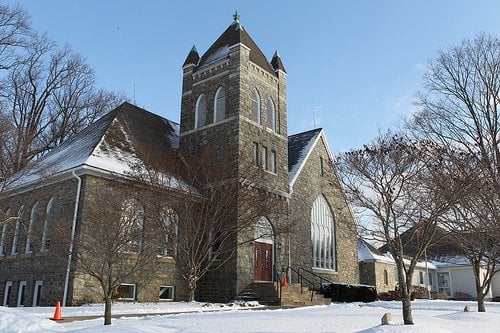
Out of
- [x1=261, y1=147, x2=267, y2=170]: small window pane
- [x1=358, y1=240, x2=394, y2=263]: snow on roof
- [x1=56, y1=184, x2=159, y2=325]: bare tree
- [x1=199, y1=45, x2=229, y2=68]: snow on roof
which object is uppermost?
[x1=199, y1=45, x2=229, y2=68]: snow on roof

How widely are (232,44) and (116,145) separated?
7.67 metres

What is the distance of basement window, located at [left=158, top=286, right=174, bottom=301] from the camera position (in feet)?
65.0

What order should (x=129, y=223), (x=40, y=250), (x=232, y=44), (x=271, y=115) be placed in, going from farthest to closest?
(x=271, y=115) < (x=232, y=44) < (x=40, y=250) < (x=129, y=223)

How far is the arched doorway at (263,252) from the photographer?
70.8 ft

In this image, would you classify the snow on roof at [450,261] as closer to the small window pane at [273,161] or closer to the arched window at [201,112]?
the small window pane at [273,161]

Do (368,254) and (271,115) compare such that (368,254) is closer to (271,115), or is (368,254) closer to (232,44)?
(271,115)

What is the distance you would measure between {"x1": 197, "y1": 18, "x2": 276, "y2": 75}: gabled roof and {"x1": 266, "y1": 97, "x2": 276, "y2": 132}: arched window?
1.72 metres

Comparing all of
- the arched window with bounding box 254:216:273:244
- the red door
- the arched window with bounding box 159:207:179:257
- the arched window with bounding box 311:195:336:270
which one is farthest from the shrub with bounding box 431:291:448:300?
the arched window with bounding box 159:207:179:257

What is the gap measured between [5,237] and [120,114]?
24.4 ft

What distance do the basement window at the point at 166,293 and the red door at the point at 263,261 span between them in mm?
3639

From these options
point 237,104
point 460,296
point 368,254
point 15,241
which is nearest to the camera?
point 15,241

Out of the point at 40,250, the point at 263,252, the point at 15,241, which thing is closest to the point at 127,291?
the point at 40,250

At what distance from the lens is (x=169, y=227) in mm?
18156

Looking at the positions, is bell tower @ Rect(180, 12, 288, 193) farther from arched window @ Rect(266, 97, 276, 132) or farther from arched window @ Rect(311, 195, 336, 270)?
arched window @ Rect(311, 195, 336, 270)
